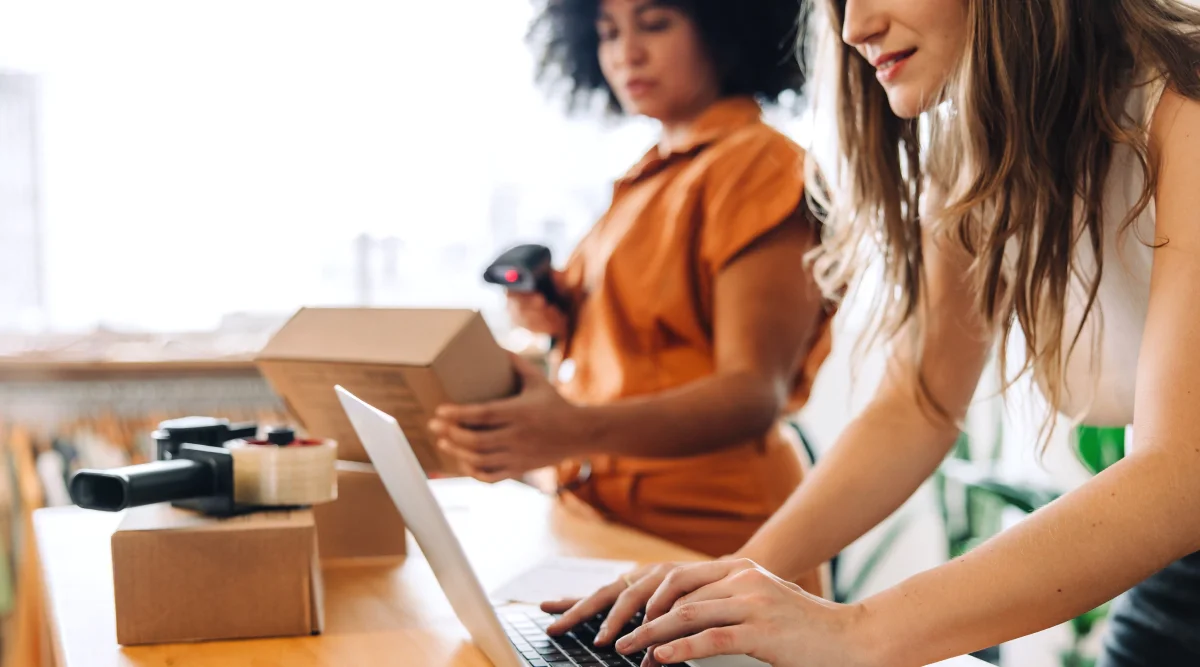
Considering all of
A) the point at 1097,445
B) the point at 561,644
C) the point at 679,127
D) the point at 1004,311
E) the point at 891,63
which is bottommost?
the point at 1097,445

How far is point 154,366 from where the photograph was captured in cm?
242

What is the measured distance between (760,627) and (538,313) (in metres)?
0.91

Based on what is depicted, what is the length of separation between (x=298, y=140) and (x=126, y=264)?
488 mm

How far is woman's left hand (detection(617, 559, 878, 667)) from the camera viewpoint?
0.72 meters

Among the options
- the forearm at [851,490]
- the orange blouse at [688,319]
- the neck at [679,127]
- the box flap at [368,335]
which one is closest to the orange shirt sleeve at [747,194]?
the orange blouse at [688,319]

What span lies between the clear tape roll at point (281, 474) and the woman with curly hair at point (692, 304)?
0.30 m

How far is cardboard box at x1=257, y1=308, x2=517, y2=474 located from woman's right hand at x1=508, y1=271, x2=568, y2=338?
0.35m

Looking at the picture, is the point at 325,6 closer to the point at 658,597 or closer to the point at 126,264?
the point at 126,264

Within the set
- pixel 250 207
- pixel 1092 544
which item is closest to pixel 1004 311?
pixel 1092 544

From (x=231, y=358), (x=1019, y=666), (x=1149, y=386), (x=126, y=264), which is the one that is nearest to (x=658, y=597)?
(x=1149, y=386)

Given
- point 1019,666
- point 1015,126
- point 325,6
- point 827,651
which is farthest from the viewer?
point 325,6

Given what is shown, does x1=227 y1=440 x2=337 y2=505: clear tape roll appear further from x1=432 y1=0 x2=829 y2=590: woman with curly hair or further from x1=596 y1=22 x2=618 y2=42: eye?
x1=596 y1=22 x2=618 y2=42: eye

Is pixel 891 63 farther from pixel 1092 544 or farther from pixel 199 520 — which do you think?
pixel 199 520

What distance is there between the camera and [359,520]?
1.22m
